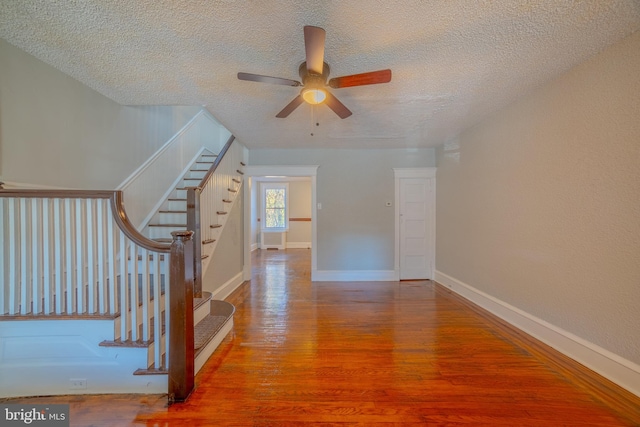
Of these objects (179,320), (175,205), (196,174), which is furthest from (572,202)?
(196,174)

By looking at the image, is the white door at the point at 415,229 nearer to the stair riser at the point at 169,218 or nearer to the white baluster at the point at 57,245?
the stair riser at the point at 169,218

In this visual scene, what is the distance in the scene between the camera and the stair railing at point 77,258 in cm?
153

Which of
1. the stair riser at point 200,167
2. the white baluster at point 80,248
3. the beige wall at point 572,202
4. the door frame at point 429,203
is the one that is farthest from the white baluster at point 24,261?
the door frame at point 429,203

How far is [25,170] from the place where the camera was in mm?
1895

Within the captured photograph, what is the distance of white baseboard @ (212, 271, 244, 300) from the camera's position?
3212 mm

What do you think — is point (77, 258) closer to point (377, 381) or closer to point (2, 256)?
point (2, 256)

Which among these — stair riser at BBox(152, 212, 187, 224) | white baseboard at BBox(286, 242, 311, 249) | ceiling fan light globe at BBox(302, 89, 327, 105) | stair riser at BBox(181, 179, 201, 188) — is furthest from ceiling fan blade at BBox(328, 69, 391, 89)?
white baseboard at BBox(286, 242, 311, 249)

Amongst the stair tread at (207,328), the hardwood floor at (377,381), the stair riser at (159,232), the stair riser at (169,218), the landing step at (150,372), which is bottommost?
the hardwood floor at (377,381)

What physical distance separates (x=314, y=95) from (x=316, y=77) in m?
0.15

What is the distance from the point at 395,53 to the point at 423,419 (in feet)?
7.93

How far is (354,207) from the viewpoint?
4.28 metres

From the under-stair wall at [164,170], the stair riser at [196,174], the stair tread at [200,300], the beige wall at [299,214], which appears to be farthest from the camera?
the beige wall at [299,214]

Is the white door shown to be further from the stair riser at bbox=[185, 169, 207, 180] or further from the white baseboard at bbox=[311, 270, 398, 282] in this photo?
the stair riser at bbox=[185, 169, 207, 180]

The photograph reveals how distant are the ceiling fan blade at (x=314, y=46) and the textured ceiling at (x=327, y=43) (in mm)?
177
